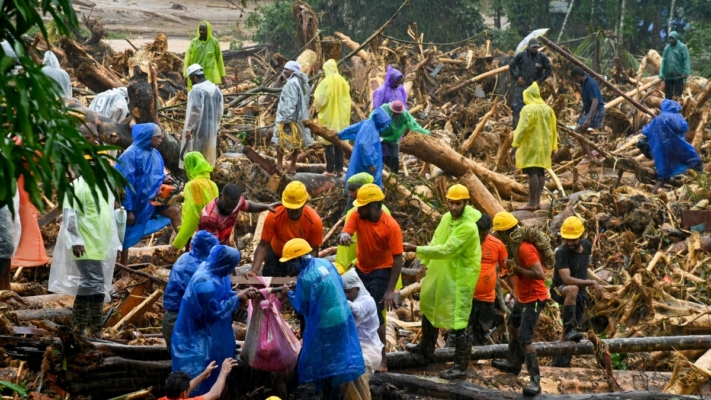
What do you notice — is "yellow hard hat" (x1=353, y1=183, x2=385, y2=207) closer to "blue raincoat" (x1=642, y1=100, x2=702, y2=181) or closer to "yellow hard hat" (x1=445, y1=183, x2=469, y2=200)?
"yellow hard hat" (x1=445, y1=183, x2=469, y2=200)

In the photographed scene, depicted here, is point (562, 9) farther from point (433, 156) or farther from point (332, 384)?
point (332, 384)

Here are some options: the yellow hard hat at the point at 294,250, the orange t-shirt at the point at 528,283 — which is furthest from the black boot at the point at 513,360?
the yellow hard hat at the point at 294,250

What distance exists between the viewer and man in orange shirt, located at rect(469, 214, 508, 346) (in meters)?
8.11

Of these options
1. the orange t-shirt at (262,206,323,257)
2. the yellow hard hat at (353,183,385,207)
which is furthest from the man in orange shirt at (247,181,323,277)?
the yellow hard hat at (353,183,385,207)

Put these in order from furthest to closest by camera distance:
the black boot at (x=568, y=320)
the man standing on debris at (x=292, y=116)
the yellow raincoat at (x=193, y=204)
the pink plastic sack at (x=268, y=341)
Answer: the man standing on debris at (x=292, y=116), the yellow raincoat at (x=193, y=204), the black boot at (x=568, y=320), the pink plastic sack at (x=268, y=341)

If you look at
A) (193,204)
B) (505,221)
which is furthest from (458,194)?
(193,204)

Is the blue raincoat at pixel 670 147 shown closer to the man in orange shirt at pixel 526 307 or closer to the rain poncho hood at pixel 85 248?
the man in orange shirt at pixel 526 307

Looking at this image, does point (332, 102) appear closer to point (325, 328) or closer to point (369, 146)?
point (369, 146)

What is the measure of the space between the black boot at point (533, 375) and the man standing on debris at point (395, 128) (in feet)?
15.2

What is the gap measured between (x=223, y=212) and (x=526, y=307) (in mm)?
2541

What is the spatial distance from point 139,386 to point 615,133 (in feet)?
40.7

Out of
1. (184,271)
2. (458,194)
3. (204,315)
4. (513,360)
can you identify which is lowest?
(513,360)

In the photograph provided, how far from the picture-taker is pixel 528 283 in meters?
7.77

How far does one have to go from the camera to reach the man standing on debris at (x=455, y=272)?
304 inches
